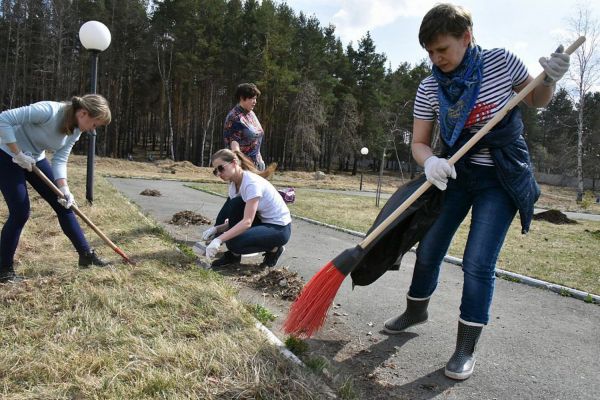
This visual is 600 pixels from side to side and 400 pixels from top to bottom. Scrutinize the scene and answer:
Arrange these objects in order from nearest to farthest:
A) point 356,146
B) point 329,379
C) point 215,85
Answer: point 329,379, point 215,85, point 356,146

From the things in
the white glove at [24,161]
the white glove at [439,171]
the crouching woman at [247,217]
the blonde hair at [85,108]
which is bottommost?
the crouching woman at [247,217]

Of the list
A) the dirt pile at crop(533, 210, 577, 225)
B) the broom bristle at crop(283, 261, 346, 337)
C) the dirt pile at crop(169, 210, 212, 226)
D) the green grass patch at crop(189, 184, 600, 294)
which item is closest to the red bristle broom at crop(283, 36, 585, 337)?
the broom bristle at crop(283, 261, 346, 337)

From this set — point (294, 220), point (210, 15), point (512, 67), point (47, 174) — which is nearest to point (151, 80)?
point (210, 15)

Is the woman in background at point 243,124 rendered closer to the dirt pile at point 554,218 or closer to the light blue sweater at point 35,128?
the light blue sweater at point 35,128

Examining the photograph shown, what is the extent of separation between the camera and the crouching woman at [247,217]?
3973mm

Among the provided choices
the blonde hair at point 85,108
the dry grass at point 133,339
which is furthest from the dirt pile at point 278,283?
the blonde hair at point 85,108

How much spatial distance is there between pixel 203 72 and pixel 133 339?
3139cm

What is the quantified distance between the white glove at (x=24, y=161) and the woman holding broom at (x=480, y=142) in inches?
114

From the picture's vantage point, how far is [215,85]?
32969 mm

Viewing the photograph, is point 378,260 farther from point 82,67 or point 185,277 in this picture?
point 82,67

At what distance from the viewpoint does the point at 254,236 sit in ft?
13.4

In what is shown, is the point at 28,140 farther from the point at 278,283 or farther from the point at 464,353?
the point at 464,353

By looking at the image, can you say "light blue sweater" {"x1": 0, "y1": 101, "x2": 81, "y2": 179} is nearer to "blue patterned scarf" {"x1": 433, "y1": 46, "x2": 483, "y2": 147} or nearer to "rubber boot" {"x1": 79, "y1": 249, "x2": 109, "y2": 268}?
"rubber boot" {"x1": 79, "y1": 249, "x2": 109, "y2": 268}

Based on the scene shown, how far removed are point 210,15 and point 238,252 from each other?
98.8 feet
